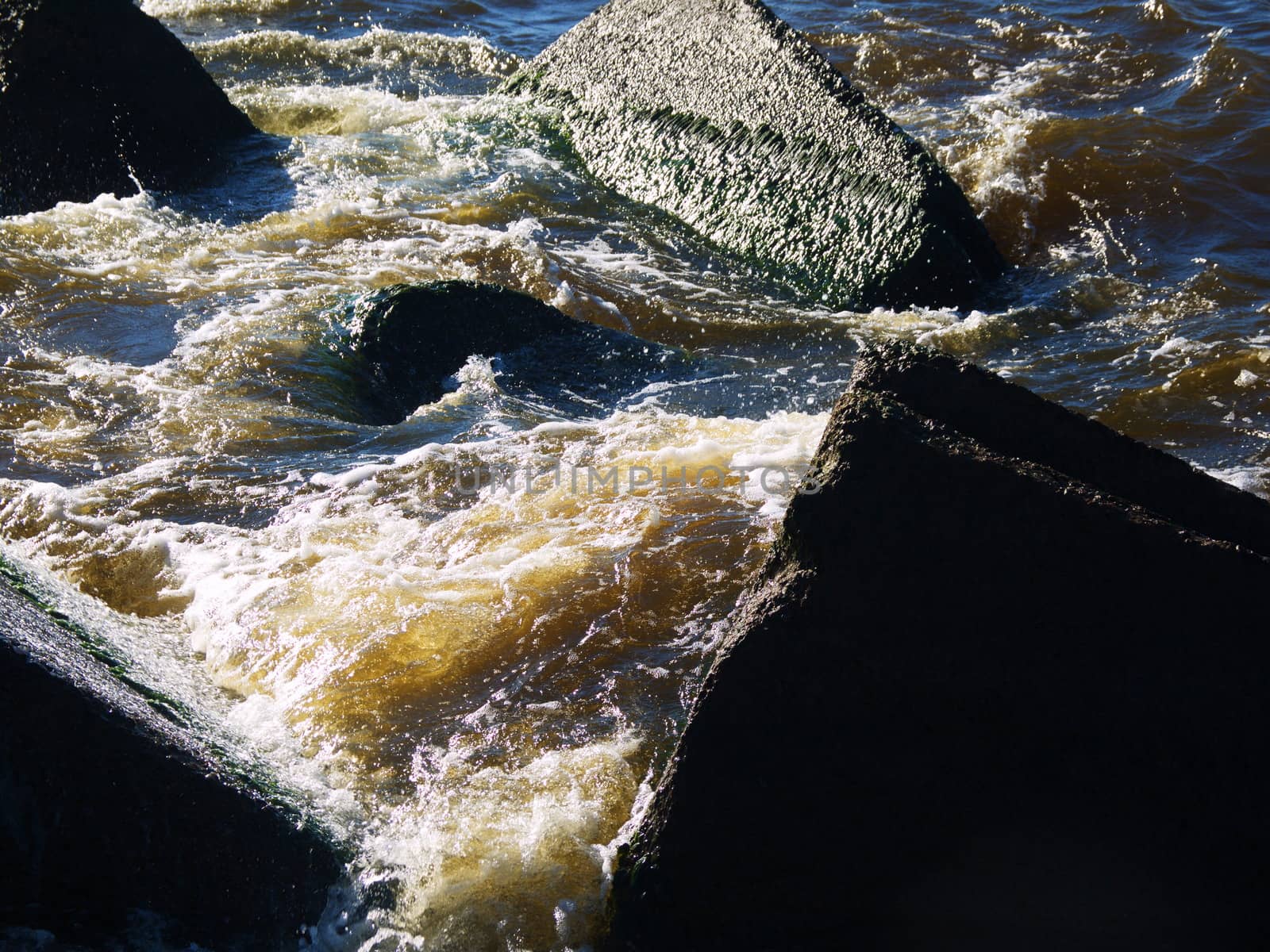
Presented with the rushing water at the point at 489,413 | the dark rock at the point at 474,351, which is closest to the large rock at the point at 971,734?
the rushing water at the point at 489,413

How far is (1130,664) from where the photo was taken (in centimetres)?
234

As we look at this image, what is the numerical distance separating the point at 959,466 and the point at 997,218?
5.65 metres

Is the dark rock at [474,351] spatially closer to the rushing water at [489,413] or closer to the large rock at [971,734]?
the rushing water at [489,413]

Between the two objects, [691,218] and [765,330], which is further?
[691,218]

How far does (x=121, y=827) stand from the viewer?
2.45 m

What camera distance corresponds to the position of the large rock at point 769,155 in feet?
21.1

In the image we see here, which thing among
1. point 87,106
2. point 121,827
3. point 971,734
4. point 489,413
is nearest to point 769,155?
point 489,413

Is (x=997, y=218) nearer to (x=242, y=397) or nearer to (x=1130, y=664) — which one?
(x=242, y=397)

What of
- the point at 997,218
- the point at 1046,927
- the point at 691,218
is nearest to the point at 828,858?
the point at 1046,927

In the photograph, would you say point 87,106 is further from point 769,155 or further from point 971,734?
point 971,734

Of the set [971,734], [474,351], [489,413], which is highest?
[971,734]

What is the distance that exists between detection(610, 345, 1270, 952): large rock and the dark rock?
3026 mm

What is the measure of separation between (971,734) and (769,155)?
17.0 feet

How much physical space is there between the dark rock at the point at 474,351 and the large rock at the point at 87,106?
3.01m
